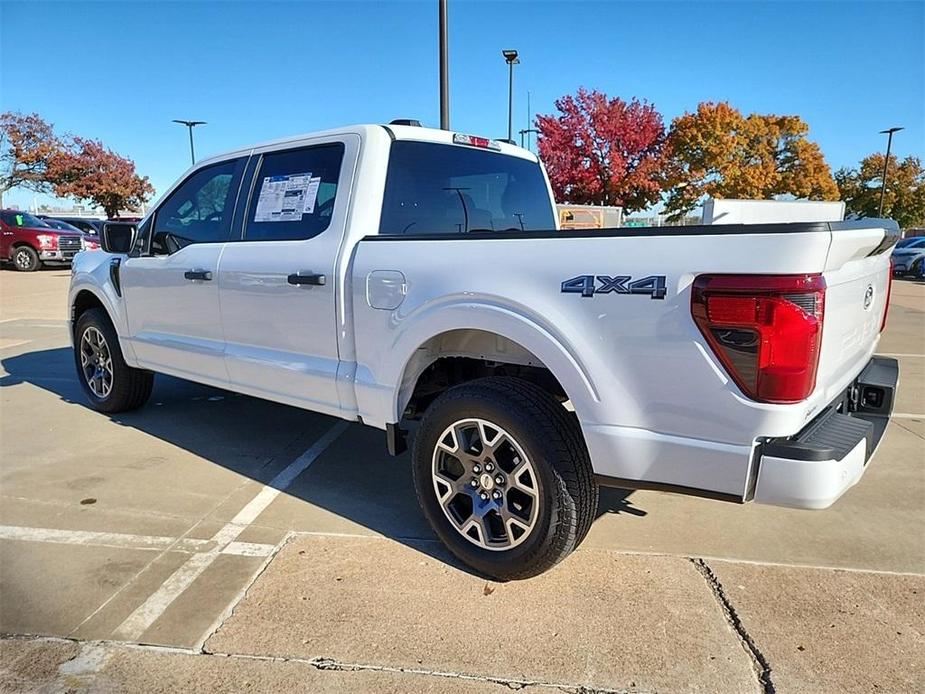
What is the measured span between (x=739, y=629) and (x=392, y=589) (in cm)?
140

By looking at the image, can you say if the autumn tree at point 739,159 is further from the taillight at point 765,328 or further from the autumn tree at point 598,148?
the taillight at point 765,328

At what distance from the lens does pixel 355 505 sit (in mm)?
3654

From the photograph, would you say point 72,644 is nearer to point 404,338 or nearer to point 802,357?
point 404,338

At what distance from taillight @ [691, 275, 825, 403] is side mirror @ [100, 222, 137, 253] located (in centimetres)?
405

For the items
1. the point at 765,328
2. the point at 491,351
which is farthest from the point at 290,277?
the point at 765,328

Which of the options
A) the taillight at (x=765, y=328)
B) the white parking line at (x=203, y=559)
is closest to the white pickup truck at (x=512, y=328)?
the taillight at (x=765, y=328)

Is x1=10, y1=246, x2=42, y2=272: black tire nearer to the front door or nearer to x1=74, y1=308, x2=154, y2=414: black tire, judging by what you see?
x1=74, y1=308, x2=154, y2=414: black tire

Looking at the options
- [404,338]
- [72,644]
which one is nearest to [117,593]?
[72,644]

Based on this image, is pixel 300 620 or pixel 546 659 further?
pixel 300 620

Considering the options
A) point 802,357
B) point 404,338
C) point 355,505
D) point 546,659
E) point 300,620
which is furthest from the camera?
point 355,505

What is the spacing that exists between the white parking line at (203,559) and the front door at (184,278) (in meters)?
0.75

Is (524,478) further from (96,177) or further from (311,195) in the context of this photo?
(96,177)

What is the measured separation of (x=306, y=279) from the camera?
10.9ft

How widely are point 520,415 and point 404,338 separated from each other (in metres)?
0.69
